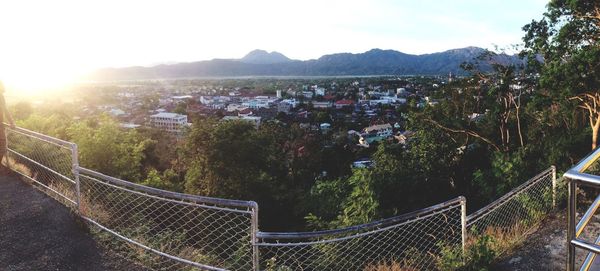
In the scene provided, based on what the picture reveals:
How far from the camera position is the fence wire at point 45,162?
16.7 feet

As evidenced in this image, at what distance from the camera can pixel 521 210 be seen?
5.43 meters

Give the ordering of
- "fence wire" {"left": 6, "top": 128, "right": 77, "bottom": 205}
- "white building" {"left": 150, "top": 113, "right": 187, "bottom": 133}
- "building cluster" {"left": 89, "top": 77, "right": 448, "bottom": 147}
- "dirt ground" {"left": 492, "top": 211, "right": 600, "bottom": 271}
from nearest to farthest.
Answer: "dirt ground" {"left": 492, "top": 211, "right": 600, "bottom": 271}, "fence wire" {"left": 6, "top": 128, "right": 77, "bottom": 205}, "building cluster" {"left": 89, "top": 77, "right": 448, "bottom": 147}, "white building" {"left": 150, "top": 113, "right": 187, "bottom": 133}

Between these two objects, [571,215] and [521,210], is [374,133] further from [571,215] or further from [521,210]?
[571,215]

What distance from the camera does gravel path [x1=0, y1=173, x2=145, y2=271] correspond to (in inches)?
146

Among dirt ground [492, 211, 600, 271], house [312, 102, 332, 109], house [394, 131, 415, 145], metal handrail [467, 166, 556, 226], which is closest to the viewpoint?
dirt ground [492, 211, 600, 271]

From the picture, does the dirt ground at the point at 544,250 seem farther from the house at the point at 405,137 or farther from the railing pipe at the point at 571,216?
the house at the point at 405,137

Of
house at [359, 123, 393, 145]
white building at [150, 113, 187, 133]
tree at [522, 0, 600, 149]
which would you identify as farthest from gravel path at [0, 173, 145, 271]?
white building at [150, 113, 187, 133]

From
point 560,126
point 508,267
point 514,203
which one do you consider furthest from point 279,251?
point 560,126

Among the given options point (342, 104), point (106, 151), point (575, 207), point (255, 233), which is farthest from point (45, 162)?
point (342, 104)

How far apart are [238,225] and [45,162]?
141 inches

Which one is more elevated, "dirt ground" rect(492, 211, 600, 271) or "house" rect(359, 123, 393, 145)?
"dirt ground" rect(492, 211, 600, 271)

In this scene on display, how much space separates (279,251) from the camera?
3.92 metres

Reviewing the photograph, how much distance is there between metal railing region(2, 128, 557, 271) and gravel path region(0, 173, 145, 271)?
0.45 ft

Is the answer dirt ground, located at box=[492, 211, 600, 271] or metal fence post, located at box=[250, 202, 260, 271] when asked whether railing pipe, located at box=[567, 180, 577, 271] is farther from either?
dirt ground, located at box=[492, 211, 600, 271]
